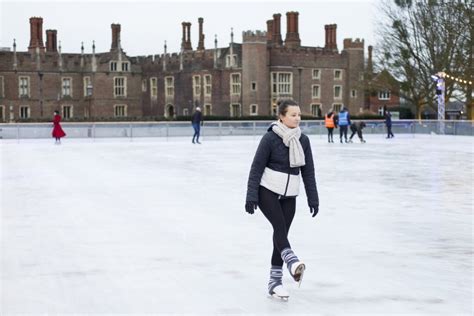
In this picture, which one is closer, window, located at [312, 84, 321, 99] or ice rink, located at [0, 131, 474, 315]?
ice rink, located at [0, 131, 474, 315]

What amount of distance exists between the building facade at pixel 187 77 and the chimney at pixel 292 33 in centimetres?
8

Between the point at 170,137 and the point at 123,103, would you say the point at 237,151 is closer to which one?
the point at 170,137

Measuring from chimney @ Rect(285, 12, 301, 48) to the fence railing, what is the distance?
2482 cm

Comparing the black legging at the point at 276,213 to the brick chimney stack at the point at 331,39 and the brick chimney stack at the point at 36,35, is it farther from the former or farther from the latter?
the brick chimney stack at the point at 331,39

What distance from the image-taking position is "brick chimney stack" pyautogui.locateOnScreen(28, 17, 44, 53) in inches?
2327

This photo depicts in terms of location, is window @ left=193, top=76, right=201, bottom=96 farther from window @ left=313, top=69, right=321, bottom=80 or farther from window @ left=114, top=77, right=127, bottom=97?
window @ left=313, top=69, right=321, bottom=80

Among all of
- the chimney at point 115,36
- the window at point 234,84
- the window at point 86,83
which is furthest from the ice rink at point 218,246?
the chimney at point 115,36

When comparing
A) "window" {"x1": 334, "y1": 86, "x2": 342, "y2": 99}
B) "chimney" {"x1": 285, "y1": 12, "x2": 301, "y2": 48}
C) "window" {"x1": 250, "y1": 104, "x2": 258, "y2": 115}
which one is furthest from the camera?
"window" {"x1": 334, "y1": 86, "x2": 342, "y2": 99}

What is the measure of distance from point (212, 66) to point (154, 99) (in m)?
7.82

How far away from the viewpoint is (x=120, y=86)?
61844 mm

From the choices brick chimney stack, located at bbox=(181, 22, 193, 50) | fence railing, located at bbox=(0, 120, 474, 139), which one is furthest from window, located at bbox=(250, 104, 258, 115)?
fence railing, located at bbox=(0, 120, 474, 139)

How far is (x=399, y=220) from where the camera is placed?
9.06 m

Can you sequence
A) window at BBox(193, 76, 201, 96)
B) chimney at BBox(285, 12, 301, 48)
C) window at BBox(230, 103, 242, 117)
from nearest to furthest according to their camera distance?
window at BBox(230, 103, 242, 117), chimney at BBox(285, 12, 301, 48), window at BBox(193, 76, 201, 96)

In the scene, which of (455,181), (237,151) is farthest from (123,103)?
(455,181)
